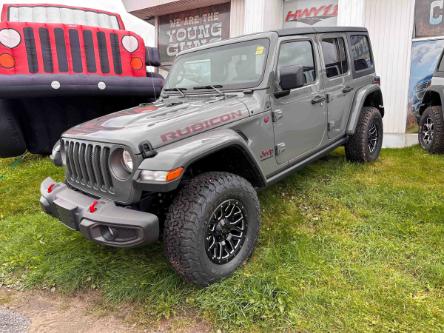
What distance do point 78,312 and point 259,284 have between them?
1271mm

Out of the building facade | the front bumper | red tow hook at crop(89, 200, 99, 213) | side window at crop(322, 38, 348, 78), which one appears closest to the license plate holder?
the front bumper

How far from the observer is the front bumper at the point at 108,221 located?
219cm

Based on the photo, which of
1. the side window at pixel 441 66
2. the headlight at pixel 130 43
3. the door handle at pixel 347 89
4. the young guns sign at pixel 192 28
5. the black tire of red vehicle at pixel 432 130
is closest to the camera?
the door handle at pixel 347 89

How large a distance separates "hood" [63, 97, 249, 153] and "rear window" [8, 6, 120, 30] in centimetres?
293

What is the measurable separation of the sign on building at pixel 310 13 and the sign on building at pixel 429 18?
5.35ft

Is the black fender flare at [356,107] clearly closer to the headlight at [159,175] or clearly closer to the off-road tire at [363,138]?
the off-road tire at [363,138]

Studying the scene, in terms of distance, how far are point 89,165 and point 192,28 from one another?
9.06 m

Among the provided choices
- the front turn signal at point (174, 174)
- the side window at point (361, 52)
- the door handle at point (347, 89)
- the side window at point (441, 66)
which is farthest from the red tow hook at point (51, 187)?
the side window at point (441, 66)

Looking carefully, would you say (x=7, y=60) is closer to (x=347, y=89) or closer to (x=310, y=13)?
(x=347, y=89)

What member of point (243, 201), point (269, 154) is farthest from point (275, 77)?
point (243, 201)

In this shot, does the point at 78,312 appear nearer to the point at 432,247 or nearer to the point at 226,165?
the point at 226,165

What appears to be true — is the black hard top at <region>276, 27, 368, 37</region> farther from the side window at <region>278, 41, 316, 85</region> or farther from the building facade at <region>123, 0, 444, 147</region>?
the building facade at <region>123, 0, 444, 147</region>

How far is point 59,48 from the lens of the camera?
4395 mm

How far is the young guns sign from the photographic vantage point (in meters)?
9.91
